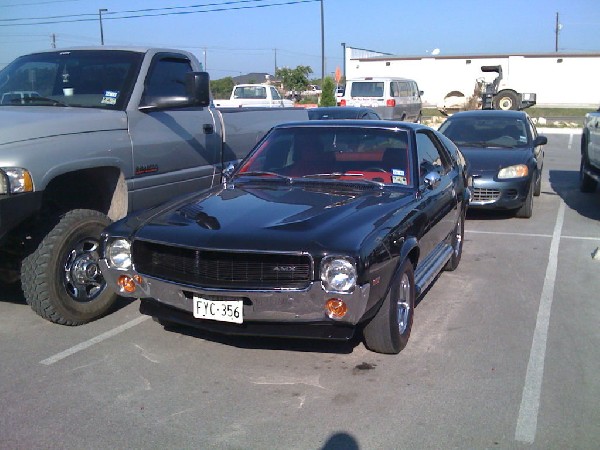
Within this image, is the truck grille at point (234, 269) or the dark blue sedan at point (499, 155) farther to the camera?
the dark blue sedan at point (499, 155)

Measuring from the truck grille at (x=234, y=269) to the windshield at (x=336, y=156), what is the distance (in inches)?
60.4

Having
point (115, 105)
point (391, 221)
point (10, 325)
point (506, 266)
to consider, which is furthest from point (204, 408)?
point (506, 266)

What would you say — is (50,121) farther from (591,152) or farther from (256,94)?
(256,94)

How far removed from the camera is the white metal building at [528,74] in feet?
168

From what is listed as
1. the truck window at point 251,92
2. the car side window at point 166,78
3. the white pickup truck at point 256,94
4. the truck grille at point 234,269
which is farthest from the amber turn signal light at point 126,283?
the truck window at point 251,92

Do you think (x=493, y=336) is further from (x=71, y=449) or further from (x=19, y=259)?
(x=19, y=259)

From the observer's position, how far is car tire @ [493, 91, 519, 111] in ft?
109

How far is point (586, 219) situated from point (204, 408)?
8031 mm

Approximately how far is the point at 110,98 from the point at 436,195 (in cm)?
306

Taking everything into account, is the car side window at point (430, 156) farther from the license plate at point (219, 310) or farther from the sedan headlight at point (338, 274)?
the license plate at point (219, 310)

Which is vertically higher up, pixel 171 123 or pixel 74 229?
pixel 171 123

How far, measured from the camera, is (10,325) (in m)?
5.39

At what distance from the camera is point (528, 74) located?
170ft

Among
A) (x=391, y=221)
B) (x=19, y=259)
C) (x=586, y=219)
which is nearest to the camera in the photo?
(x=391, y=221)
